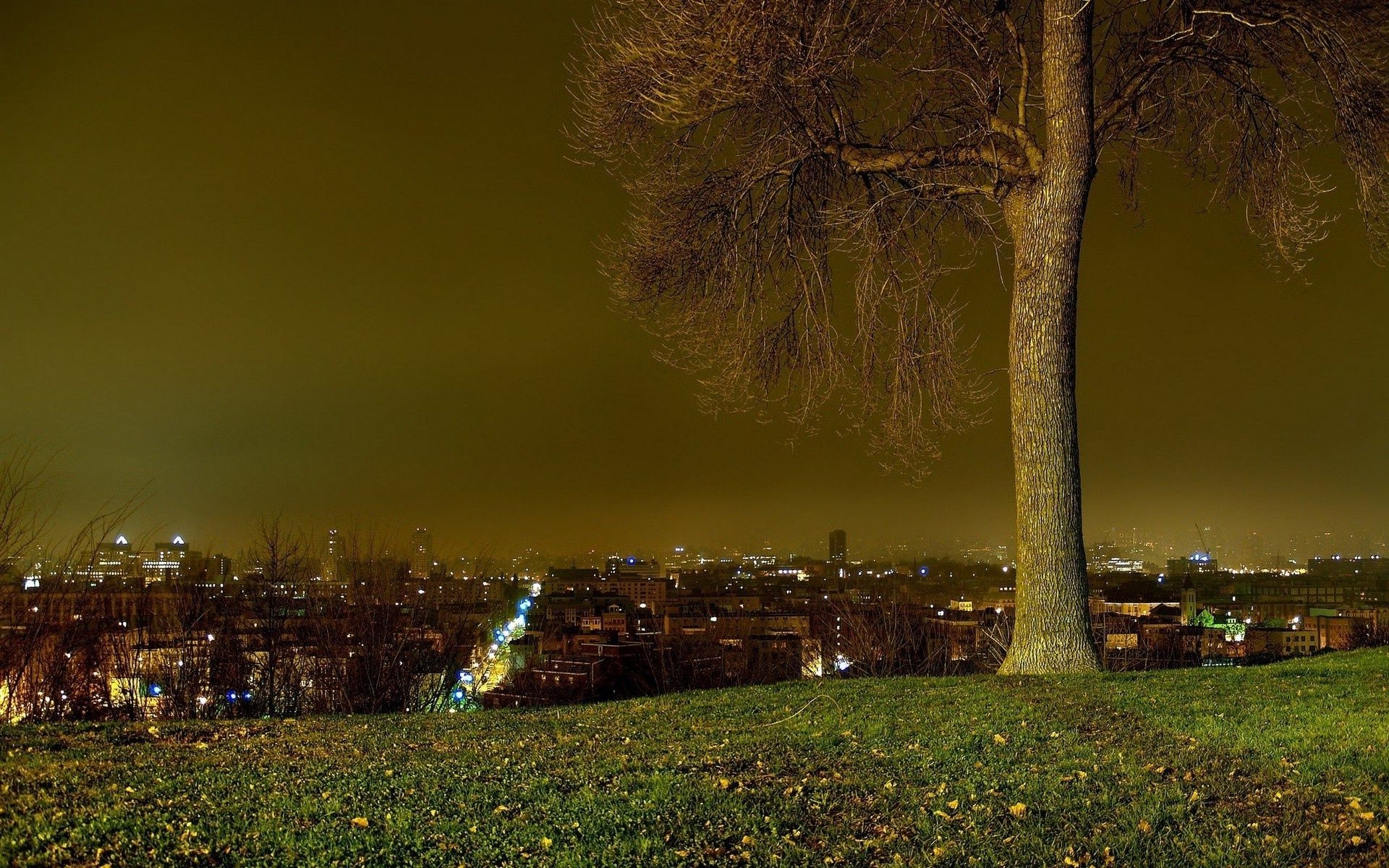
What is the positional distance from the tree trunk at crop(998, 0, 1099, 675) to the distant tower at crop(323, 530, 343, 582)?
8124 mm

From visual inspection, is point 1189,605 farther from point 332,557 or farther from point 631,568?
point 631,568

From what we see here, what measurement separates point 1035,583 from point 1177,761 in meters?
4.97

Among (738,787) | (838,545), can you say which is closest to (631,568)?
(838,545)

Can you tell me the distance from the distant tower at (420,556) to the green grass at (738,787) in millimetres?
5219

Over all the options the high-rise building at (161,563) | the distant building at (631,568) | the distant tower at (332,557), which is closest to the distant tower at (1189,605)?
the distant tower at (332,557)

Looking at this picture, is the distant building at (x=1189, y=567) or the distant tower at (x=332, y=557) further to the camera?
the distant building at (x=1189, y=567)

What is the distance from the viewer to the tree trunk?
436 inches

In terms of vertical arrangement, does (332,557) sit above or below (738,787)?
above

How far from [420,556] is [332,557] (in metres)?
1.13

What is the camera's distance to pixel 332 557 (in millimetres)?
13578

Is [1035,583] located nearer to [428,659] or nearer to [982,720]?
[982,720]

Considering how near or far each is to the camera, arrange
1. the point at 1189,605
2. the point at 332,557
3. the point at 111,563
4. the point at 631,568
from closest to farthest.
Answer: the point at 111,563 < the point at 332,557 < the point at 1189,605 < the point at 631,568

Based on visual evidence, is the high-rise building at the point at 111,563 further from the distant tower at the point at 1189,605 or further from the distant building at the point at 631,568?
the distant building at the point at 631,568

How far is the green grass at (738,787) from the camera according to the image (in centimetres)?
466
